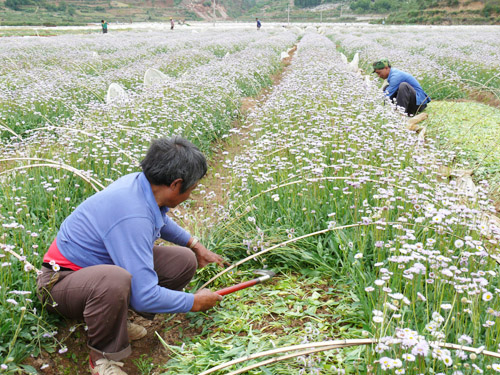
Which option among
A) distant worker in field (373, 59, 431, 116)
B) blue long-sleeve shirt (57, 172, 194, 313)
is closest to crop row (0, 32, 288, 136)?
blue long-sleeve shirt (57, 172, 194, 313)

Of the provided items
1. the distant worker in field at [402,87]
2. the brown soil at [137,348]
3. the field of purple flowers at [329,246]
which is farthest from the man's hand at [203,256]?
the distant worker in field at [402,87]

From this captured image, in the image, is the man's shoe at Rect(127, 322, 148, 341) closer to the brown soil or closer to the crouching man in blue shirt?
the brown soil

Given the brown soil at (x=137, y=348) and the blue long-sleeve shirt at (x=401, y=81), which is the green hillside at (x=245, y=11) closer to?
the blue long-sleeve shirt at (x=401, y=81)

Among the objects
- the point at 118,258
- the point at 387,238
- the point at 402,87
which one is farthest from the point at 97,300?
the point at 402,87

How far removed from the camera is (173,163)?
2479mm

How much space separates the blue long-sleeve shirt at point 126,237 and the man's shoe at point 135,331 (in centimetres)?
48

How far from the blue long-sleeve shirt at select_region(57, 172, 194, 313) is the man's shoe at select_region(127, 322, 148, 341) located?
0.48m

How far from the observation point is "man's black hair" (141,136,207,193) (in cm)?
249

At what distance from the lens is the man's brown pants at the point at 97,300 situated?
241cm

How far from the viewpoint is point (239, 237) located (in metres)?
3.84

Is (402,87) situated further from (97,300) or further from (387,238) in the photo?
(97,300)

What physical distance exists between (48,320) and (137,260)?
3.12 ft

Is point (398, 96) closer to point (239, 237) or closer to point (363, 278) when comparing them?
point (239, 237)

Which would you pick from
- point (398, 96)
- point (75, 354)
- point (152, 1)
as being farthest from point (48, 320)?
point (152, 1)
